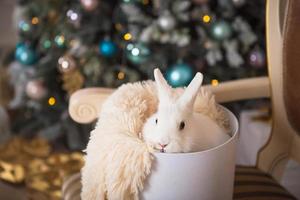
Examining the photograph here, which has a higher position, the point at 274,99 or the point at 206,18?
the point at 206,18

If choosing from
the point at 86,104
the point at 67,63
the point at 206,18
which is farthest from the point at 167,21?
the point at 86,104

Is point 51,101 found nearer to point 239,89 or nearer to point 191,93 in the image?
point 239,89

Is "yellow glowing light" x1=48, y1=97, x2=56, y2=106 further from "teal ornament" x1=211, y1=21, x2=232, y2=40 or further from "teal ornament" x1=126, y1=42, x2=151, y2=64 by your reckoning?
"teal ornament" x1=211, y1=21, x2=232, y2=40

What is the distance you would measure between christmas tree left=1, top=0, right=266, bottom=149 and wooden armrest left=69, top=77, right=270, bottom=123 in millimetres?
506

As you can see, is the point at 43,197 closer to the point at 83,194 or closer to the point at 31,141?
the point at 31,141

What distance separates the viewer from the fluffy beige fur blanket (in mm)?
631

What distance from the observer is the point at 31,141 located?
1.70 meters

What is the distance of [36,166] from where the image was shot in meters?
1.60

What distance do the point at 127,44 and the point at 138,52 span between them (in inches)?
2.3

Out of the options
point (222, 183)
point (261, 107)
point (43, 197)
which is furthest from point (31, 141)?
point (222, 183)

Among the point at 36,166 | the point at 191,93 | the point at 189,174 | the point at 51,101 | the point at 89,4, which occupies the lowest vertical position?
the point at 36,166

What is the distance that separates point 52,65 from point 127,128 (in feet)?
3.09

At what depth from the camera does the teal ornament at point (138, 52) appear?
141cm

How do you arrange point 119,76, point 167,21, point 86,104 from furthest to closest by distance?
point 119,76
point 167,21
point 86,104
